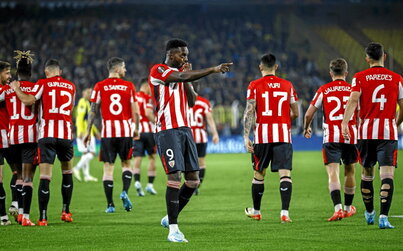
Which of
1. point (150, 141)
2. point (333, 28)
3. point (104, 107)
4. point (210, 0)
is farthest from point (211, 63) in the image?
point (104, 107)

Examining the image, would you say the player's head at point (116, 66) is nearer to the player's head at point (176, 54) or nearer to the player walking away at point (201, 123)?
the player's head at point (176, 54)

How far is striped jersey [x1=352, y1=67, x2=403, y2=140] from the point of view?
939 cm

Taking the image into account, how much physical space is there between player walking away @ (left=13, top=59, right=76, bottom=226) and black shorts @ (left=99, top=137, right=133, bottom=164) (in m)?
1.87

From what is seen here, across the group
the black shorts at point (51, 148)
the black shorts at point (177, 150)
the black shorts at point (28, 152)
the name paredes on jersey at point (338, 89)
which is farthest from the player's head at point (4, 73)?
the name paredes on jersey at point (338, 89)

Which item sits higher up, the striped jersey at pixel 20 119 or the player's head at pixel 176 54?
the player's head at pixel 176 54

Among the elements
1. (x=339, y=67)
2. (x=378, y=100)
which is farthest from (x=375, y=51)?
(x=339, y=67)

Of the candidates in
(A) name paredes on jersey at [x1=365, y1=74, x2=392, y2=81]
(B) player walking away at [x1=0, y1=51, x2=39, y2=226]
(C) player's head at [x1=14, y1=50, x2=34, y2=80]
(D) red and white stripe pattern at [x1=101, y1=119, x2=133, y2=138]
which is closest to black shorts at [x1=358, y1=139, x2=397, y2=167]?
(A) name paredes on jersey at [x1=365, y1=74, x2=392, y2=81]

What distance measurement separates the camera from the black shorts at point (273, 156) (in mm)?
10453

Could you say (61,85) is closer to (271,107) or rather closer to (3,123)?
(3,123)

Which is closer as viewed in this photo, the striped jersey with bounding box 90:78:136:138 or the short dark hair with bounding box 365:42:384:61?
the short dark hair with bounding box 365:42:384:61

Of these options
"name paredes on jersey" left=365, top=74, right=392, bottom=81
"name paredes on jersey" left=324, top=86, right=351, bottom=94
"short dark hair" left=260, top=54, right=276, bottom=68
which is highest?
"short dark hair" left=260, top=54, right=276, bottom=68

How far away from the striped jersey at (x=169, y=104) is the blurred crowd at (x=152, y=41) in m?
27.8

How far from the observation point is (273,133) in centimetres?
1047

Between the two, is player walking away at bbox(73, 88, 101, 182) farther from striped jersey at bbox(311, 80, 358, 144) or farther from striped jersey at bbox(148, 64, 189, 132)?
striped jersey at bbox(148, 64, 189, 132)
